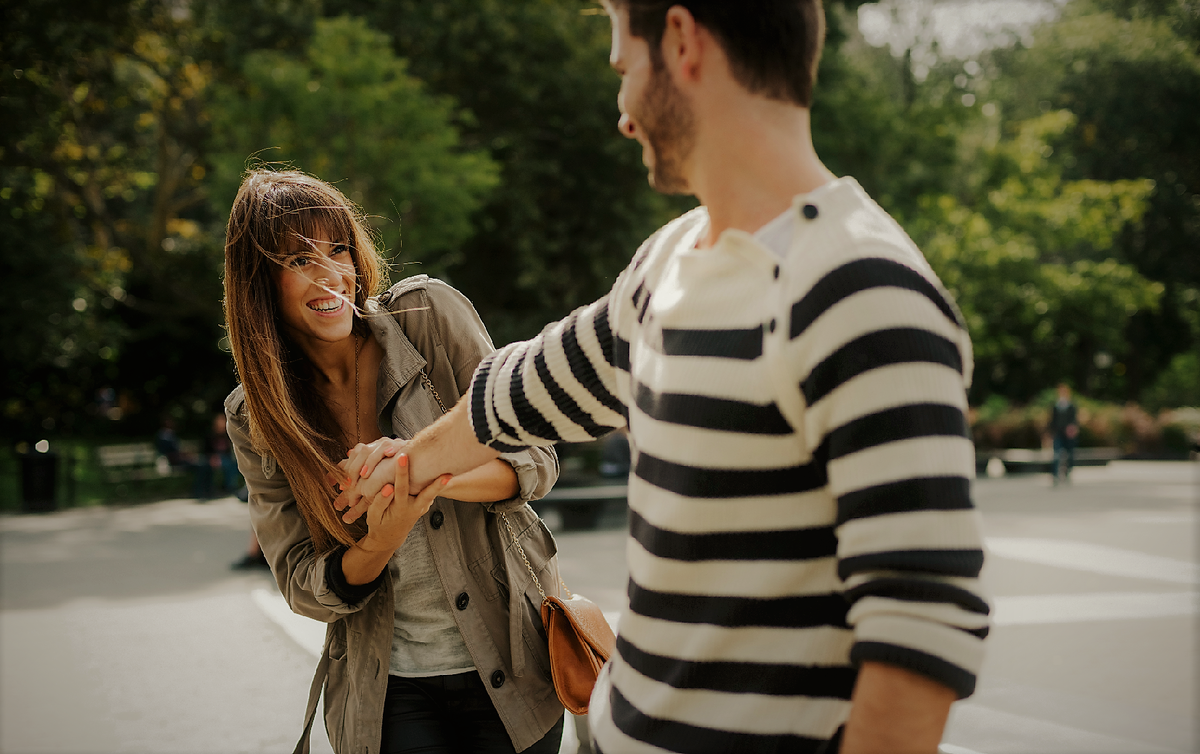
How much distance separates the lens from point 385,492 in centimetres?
200

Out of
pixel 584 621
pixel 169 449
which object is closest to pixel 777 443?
pixel 584 621

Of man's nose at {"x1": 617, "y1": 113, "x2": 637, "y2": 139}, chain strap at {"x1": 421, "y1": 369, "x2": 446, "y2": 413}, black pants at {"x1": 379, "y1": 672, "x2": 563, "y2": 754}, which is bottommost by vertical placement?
black pants at {"x1": 379, "y1": 672, "x2": 563, "y2": 754}

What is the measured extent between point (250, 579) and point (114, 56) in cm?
1332

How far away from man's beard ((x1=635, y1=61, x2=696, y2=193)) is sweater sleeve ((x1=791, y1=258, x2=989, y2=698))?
0.34 metres

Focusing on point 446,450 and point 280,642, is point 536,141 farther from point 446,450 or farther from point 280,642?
point 446,450

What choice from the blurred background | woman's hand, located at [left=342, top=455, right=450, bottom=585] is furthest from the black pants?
the blurred background

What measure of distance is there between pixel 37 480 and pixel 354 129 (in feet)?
24.8

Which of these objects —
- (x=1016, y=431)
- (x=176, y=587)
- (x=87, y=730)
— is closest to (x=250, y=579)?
(x=176, y=587)

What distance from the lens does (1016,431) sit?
25.5 meters

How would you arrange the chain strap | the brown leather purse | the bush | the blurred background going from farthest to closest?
the bush < the blurred background < the chain strap < the brown leather purse

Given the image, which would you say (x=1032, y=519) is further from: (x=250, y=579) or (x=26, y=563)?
(x=26, y=563)

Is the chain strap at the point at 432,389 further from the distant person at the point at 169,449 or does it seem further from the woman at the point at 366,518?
the distant person at the point at 169,449

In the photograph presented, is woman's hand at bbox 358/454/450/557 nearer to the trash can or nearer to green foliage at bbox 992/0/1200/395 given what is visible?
the trash can

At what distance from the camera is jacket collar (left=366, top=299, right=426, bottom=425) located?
2430mm
